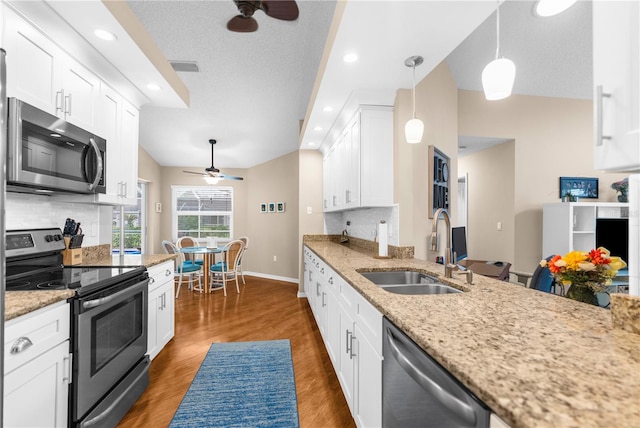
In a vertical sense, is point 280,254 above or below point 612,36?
below

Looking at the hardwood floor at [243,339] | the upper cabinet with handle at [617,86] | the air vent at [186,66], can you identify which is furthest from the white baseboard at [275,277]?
the upper cabinet with handle at [617,86]

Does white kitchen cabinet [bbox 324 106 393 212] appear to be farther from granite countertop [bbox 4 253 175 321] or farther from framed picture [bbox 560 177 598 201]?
framed picture [bbox 560 177 598 201]

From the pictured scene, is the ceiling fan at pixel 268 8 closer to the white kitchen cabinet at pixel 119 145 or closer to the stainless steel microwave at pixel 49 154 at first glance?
the white kitchen cabinet at pixel 119 145

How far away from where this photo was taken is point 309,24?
3.50 metres

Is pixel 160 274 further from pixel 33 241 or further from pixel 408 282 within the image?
pixel 408 282

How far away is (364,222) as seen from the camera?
13.0ft

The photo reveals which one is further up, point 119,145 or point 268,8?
point 268,8

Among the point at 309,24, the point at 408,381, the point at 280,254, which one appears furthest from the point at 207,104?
the point at 408,381

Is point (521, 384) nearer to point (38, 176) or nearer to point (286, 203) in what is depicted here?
point (38, 176)

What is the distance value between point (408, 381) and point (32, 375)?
1546 millimetres

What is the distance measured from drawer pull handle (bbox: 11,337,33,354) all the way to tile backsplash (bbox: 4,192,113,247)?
1.13m

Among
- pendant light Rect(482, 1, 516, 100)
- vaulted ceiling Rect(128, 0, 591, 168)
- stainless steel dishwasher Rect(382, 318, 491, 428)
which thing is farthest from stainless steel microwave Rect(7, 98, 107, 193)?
pendant light Rect(482, 1, 516, 100)

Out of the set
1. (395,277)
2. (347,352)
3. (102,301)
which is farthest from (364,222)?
(102,301)

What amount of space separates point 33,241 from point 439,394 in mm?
2495
